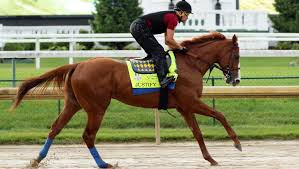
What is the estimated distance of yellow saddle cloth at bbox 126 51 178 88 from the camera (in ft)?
31.7

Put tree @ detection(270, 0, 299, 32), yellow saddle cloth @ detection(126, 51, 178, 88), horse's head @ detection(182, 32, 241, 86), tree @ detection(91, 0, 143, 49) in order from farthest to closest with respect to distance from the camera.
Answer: tree @ detection(91, 0, 143, 49) < tree @ detection(270, 0, 299, 32) < horse's head @ detection(182, 32, 241, 86) < yellow saddle cloth @ detection(126, 51, 178, 88)

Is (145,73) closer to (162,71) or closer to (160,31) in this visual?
(162,71)

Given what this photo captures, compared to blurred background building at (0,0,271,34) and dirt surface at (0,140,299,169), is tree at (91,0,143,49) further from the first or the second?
dirt surface at (0,140,299,169)

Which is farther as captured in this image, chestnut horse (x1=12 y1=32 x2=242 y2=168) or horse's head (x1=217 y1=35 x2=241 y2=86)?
horse's head (x1=217 y1=35 x2=241 y2=86)

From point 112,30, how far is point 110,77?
107 ft

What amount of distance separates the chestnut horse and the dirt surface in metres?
0.39

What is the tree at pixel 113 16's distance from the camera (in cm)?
4206

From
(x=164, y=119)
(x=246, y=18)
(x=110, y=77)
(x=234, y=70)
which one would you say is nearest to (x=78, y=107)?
(x=110, y=77)

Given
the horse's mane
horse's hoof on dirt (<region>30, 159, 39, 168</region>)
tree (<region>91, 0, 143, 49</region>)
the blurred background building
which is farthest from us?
tree (<region>91, 0, 143, 49</region>)

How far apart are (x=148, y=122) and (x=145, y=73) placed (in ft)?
14.9

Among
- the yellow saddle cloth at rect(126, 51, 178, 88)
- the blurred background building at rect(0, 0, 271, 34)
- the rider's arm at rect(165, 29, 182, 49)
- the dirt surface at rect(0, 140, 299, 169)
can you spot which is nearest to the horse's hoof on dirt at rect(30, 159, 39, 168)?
the dirt surface at rect(0, 140, 299, 169)

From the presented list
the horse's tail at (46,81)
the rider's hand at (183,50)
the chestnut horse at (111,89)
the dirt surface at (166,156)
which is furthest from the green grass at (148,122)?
the rider's hand at (183,50)

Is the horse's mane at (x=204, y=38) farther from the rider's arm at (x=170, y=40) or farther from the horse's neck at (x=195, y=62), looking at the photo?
the rider's arm at (x=170, y=40)

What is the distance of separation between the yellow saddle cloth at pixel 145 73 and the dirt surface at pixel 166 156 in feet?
3.44
